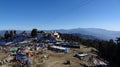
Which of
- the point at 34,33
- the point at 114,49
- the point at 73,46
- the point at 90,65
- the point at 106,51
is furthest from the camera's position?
the point at 34,33

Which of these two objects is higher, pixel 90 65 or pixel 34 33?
pixel 34 33

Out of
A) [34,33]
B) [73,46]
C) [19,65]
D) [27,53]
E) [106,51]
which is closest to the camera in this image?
[19,65]

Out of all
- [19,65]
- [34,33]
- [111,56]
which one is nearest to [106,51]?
[111,56]

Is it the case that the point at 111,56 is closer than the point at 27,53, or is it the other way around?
the point at 27,53

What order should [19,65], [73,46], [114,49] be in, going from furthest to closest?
1. [73,46]
2. [114,49]
3. [19,65]

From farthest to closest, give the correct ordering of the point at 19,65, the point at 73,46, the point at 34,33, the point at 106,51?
the point at 34,33
the point at 73,46
the point at 106,51
the point at 19,65

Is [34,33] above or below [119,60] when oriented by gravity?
above

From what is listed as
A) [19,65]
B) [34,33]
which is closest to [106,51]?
[19,65]

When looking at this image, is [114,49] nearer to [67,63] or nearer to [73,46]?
[73,46]

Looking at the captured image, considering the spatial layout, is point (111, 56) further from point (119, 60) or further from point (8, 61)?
point (8, 61)
